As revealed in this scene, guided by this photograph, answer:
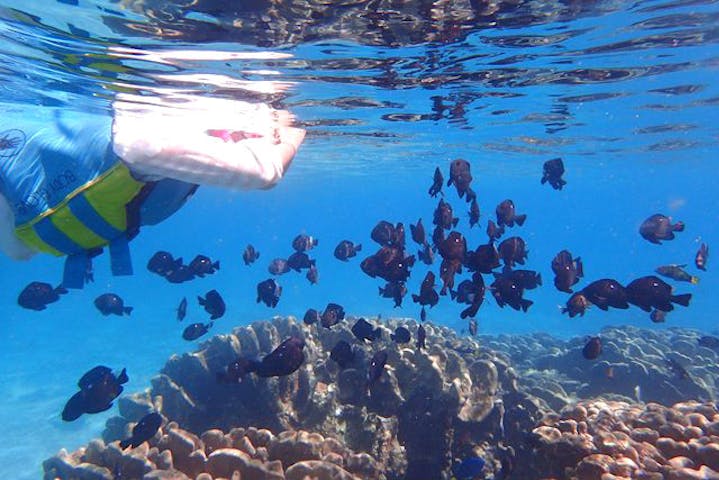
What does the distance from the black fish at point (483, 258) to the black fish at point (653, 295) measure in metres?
2.05

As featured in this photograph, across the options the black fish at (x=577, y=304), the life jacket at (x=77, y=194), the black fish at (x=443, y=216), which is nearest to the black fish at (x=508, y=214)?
the black fish at (x=443, y=216)

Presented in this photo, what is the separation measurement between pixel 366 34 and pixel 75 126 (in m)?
7.40

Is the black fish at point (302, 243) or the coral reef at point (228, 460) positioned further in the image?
the black fish at point (302, 243)

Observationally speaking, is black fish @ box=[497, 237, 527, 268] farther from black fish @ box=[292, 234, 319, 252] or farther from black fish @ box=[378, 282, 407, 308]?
black fish @ box=[292, 234, 319, 252]

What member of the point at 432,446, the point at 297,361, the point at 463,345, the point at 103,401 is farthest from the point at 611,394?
the point at 103,401

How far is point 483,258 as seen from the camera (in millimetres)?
7723

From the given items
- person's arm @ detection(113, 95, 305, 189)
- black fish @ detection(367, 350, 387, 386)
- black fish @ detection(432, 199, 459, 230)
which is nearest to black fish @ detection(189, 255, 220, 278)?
black fish @ detection(367, 350, 387, 386)

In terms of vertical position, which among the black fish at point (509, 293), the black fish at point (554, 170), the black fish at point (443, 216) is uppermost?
the black fish at point (554, 170)

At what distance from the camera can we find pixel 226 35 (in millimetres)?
9594

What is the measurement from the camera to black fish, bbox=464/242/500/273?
768 cm

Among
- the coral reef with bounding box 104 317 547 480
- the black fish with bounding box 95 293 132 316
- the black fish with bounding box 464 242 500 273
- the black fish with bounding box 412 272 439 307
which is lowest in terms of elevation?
the coral reef with bounding box 104 317 547 480

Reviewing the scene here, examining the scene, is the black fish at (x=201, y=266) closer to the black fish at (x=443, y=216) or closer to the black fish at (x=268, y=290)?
the black fish at (x=268, y=290)

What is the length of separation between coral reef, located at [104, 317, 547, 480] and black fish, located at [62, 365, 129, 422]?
9.64ft

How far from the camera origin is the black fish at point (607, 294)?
24.8ft
